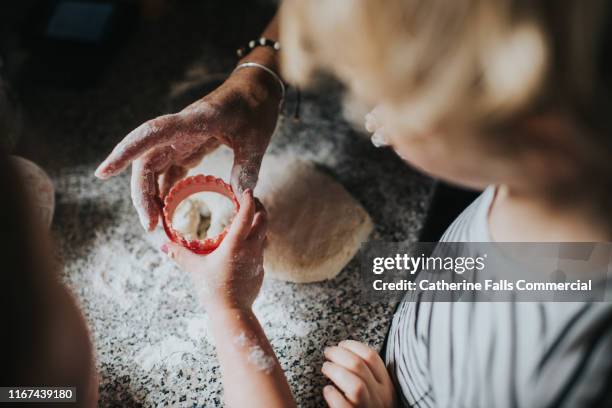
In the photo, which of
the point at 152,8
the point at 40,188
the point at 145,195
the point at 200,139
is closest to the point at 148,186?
the point at 145,195

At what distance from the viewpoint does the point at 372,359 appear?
0.76 metres

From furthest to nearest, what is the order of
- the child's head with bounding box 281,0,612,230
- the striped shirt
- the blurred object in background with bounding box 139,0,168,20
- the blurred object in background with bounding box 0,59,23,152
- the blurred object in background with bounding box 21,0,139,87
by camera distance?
1. the blurred object in background with bounding box 139,0,168,20
2. the blurred object in background with bounding box 21,0,139,87
3. the blurred object in background with bounding box 0,59,23,152
4. the striped shirt
5. the child's head with bounding box 281,0,612,230

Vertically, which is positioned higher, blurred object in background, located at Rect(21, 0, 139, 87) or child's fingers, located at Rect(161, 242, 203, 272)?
blurred object in background, located at Rect(21, 0, 139, 87)

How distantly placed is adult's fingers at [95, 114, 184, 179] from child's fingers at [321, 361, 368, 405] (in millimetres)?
464

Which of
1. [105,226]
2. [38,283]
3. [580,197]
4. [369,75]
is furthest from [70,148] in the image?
[580,197]

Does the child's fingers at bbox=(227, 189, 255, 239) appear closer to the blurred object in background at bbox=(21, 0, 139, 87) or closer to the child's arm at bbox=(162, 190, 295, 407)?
the child's arm at bbox=(162, 190, 295, 407)

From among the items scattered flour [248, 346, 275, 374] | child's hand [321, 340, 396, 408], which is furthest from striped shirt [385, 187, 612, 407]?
scattered flour [248, 346, 275, 374]

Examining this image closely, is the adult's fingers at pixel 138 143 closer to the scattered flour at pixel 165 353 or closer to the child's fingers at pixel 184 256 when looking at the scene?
the child's fingers at pixel 184 256

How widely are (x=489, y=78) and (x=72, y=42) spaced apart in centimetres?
116

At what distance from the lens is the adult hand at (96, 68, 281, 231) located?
796mm

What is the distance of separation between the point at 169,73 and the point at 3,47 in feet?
1.57

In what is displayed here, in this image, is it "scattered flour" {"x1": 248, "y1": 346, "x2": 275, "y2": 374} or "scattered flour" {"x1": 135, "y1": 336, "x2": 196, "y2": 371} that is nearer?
"scattered flour" {"x1": 248, "y1": 346, "x2": 275, "y2": 374}

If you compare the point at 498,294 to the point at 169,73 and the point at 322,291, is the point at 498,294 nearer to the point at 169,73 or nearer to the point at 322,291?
the point at 322,291

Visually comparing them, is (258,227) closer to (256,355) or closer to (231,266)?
(231,266)
